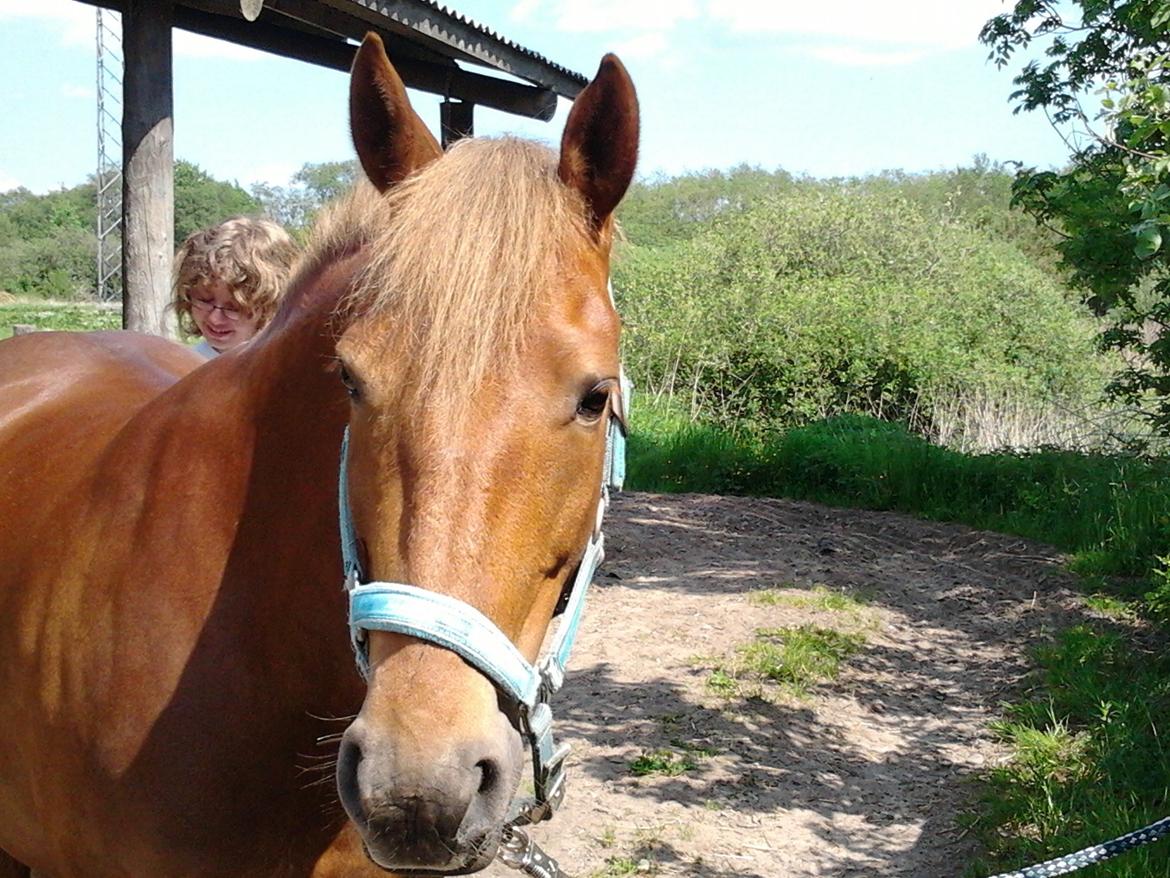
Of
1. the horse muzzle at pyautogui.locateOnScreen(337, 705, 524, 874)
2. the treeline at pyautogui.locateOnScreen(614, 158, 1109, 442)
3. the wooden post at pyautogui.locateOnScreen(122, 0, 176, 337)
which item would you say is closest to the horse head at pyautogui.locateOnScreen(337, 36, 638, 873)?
the horse muzzle at pyautogui.locateOnScreen(337, 705, 524, 874)

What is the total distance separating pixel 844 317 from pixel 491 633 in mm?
11345

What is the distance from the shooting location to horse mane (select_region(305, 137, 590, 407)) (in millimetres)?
1379

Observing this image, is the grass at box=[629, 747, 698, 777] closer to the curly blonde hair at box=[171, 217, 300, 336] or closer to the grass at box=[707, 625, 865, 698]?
the grass at box=[707, 625, 865, 698]

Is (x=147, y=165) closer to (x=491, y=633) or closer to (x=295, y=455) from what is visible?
(x=295, y=455)

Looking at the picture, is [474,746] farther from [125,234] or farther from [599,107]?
[125,234]

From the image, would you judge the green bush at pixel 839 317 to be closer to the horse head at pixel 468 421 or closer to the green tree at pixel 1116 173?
the green tree at pixel 1116 173

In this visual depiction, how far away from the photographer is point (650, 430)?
410 inches

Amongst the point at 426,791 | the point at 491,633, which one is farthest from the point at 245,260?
the point at 426,791

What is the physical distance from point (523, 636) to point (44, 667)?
1061mm

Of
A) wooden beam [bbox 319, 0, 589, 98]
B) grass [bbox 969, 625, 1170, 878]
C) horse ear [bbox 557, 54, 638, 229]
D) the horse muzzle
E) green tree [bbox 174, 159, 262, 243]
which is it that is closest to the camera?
the horse muzzle

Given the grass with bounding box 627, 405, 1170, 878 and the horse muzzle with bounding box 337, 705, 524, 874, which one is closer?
the horse muzzle with bounding box 337, 705, 524, 874

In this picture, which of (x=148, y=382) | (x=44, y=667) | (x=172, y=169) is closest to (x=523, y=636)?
(x=44, y=667)

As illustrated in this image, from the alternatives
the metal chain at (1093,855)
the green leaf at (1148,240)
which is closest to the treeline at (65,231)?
the green leaf at (1148,240)

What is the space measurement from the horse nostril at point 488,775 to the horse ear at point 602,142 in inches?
34.5
